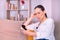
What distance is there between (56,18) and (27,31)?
2.13 feet

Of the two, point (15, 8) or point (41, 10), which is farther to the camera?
point (15, 8)

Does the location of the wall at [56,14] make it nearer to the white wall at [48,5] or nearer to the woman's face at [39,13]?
the white wall at [48,5]

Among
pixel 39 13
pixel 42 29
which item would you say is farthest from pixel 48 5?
pixel 42 29

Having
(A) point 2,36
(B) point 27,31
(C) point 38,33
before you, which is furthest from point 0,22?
(C) point 38,33

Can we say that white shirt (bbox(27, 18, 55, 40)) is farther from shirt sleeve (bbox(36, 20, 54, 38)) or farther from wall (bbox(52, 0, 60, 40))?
wall (bbox(52, 0, 60, 40))

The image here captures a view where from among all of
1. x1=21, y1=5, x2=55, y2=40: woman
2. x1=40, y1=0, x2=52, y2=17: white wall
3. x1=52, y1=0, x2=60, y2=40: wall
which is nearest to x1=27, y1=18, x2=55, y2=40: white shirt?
x1=21, y1=5, x2=55, y2=40: woman

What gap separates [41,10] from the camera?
6.31 feet

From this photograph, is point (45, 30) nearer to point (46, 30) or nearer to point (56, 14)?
point (46, 30)

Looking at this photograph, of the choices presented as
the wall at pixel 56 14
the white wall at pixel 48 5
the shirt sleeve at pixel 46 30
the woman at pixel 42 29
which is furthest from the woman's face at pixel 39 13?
the white wall at pixel 48 5

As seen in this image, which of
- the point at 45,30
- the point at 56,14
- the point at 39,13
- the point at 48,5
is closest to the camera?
the point at 45,30

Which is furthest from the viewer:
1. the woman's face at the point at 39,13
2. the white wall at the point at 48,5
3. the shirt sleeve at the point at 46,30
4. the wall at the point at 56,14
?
the white wall at the point at 48,5

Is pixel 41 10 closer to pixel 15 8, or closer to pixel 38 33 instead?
pixel 38 33

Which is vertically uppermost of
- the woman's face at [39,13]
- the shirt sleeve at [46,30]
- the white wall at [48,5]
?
the white wall at [48,5]

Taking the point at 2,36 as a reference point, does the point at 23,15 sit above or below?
above
